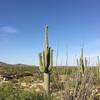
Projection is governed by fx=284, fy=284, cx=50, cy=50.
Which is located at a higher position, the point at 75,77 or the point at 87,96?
the point at 75,77

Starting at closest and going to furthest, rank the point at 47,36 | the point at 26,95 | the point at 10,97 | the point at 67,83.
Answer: the point at 67,83 → the point at 10,97 → the point at 26,95 → the point at 47,36

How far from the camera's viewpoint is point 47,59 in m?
13.3

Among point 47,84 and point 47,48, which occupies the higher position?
point 47,48

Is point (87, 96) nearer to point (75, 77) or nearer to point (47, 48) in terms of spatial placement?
point (75, 77)

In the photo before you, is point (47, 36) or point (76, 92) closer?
point (76, 92)

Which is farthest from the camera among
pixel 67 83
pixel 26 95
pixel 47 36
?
pixel 47 36

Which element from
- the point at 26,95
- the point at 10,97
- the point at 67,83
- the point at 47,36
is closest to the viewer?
the point at 67,83

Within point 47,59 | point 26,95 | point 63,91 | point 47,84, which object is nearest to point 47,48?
point 47,59

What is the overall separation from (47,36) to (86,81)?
320 inches

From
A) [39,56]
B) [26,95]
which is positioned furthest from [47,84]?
[26,95]

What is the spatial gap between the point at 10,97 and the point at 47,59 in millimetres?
5263

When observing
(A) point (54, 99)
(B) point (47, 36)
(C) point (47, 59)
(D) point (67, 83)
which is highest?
(B) point (47, 36)

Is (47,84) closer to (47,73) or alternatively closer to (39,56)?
(47,73)

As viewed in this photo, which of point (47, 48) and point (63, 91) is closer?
point (63, 91)
